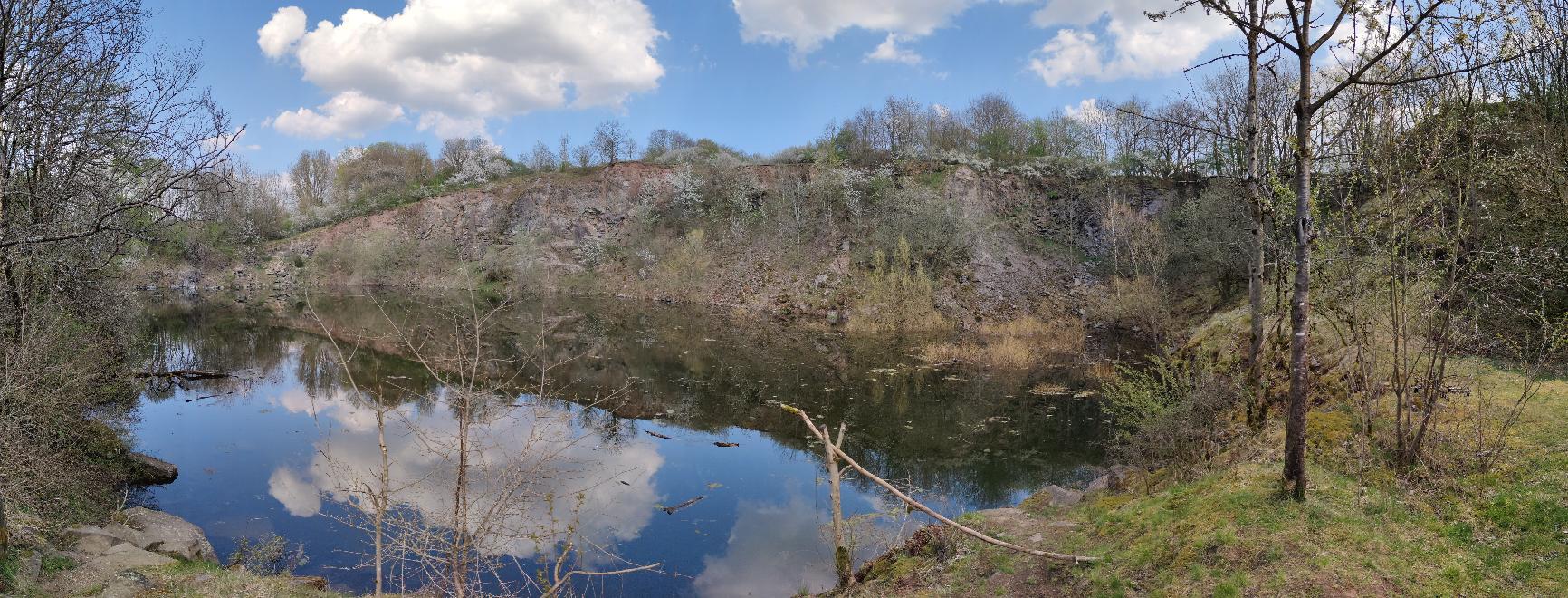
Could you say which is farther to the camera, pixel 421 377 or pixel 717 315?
pixel 717 315

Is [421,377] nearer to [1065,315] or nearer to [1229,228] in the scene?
[1065,315]

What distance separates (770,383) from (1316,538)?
14911mm

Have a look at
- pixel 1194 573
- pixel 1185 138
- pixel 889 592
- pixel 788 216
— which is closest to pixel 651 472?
pixel 889 592

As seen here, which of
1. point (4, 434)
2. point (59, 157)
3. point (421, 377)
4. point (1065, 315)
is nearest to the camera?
point (4, 434)

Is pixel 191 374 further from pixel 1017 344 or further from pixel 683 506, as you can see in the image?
pixel 1017 344

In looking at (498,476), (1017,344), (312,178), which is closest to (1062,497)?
(498,476)

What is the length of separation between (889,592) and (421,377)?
16.5 metres

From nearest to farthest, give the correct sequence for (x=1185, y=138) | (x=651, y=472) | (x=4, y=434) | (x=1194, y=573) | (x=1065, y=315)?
(x=1194, y=573) < (x=4, y=434) < (x=651, y=472) < (x=1065, y=315) < (x=1185, y=138)

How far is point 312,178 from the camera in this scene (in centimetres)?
7088

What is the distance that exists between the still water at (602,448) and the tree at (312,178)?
48170 millimetres

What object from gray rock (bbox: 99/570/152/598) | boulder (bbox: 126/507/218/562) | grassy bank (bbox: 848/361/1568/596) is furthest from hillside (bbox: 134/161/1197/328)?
gray rock (bbox: 99/570/152/598)

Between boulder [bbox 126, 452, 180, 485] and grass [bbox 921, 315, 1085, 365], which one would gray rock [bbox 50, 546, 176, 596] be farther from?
grass [bbox 921, 315, 1085, 365]

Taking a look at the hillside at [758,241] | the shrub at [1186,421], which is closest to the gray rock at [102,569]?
the shrub at [1186,421]

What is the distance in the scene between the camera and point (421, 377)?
19.5m
